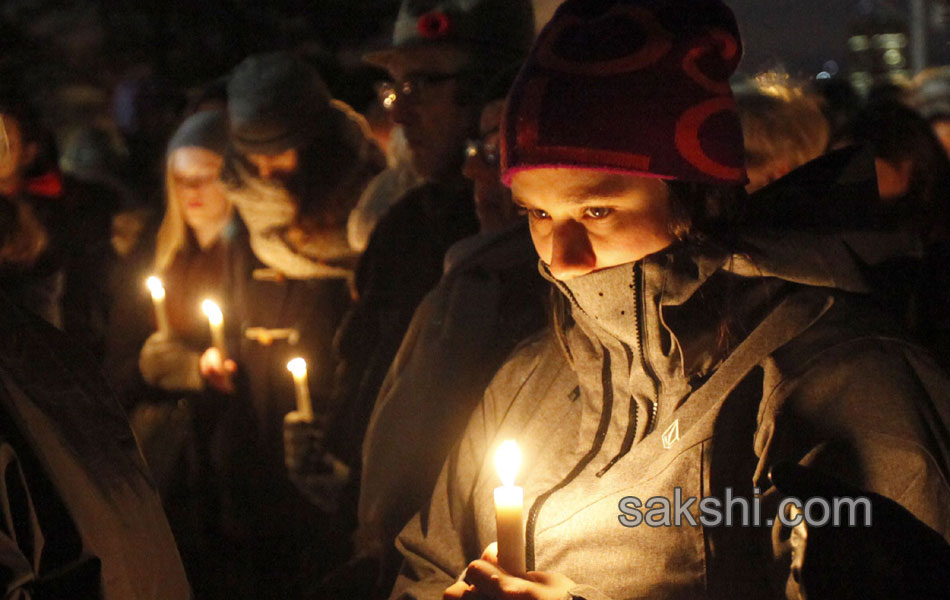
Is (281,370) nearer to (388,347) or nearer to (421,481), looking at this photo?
(388,347)

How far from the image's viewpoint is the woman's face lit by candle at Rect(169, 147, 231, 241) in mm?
5754

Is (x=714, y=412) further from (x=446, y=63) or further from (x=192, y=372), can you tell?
(x=192, y=372)

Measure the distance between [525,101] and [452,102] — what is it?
192 cm

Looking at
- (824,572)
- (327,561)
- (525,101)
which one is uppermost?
(525,101)

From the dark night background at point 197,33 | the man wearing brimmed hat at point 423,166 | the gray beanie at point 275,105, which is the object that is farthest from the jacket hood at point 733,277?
the dark night background at point 197,33

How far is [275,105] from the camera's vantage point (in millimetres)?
5297

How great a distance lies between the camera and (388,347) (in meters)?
3.74

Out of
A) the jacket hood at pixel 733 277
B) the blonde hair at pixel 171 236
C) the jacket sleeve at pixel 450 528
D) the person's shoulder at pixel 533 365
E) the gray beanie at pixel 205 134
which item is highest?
the gray beanie at pixel 205 134

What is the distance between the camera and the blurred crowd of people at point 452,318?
1870 millimetres

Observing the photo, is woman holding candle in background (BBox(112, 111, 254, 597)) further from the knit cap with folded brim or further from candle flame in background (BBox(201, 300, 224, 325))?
the knit cap with folded brim

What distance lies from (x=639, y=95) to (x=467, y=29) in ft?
6.63

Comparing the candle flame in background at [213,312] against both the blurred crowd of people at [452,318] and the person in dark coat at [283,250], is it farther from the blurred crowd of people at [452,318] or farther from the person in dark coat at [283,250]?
the person in dark coat at [283,250]

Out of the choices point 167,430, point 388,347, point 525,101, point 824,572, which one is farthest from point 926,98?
point 824,572

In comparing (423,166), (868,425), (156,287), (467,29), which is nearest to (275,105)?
(156,287)
